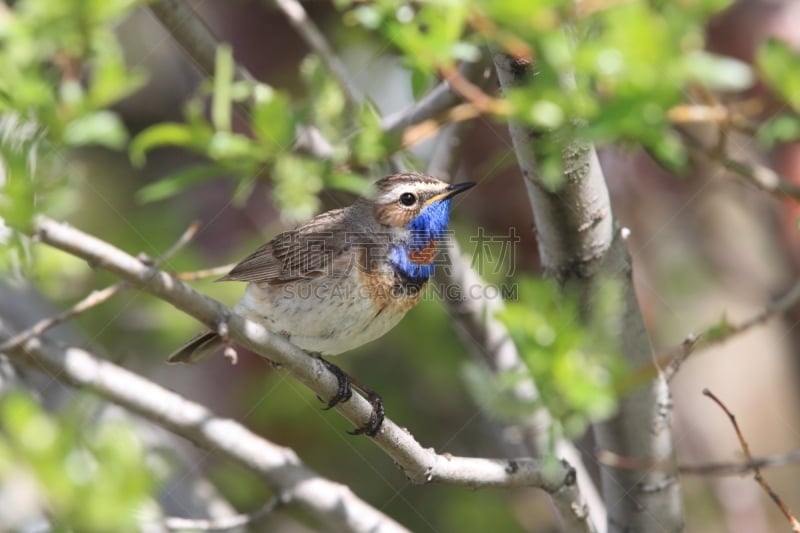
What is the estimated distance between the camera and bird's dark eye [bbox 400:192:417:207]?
4723mm

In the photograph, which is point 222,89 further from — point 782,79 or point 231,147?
point 782,79

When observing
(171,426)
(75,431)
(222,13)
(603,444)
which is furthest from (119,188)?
(75,431)

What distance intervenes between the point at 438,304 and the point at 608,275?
1.92 m

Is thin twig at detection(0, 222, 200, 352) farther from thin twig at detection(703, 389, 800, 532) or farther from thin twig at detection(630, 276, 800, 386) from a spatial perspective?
thin twig at detection(703, 389, 800, 532)

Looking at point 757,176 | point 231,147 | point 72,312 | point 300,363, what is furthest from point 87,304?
point 757,176

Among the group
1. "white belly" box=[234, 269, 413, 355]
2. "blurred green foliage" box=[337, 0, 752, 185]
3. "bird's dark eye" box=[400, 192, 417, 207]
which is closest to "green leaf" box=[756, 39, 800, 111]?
"blurred green foliage" box=[337, 0, 752, 185]

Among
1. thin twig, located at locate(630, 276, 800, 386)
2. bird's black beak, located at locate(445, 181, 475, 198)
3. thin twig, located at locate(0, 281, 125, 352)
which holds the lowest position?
thin twig, located at locate(0, 281, 125, 352)

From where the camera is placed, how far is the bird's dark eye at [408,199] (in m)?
4.72

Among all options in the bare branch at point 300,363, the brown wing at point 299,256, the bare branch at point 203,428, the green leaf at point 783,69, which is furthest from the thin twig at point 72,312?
the green leaf at point 783,69

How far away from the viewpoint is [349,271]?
14.8 ft

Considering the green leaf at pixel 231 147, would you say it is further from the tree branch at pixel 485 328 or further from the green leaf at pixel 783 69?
the green leaf at pixel 783 69

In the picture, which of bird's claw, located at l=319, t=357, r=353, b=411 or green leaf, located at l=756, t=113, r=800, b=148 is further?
green leaf, located at l=756, t=113, r=800, b=148

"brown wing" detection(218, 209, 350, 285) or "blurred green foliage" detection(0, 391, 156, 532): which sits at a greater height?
"brown wing" detection(218, 209, 350, 285)

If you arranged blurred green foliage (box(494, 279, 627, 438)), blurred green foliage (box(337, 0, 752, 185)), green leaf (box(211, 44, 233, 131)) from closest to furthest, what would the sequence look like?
blurred green foliage (box(337, 0, 752, 185)) < blurred green foliage (box(494, 279, 627, 438)) < green leaf (box(211, 44, 233, 131))
